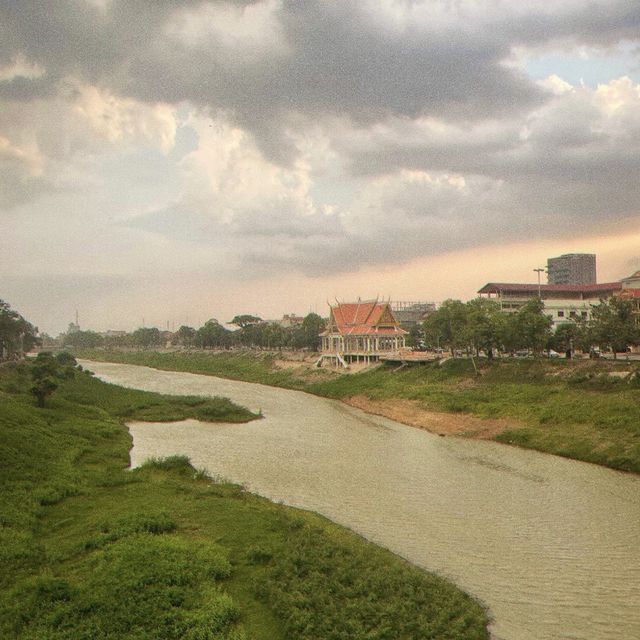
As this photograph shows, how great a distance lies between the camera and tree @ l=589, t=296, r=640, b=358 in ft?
150

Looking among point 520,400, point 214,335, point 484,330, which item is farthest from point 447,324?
point 214,335

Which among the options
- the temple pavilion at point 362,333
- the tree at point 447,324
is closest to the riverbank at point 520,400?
the tree at point 447,324

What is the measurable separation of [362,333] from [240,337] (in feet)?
173

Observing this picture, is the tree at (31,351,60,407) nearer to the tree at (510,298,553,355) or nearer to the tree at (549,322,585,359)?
the tree at (510,298,553,355)

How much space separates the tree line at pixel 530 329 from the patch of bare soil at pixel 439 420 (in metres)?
11.0

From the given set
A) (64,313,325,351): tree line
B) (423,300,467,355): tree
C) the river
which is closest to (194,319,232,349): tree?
(64,313,325,351): tree line

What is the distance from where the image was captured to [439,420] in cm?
4497

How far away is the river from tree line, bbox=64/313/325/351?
62.9m

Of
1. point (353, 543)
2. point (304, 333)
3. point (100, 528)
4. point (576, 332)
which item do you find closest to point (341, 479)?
point (353, 543)

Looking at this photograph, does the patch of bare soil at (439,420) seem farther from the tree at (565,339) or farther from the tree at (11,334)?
the tree at (11,334)

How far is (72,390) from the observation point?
54.5 m

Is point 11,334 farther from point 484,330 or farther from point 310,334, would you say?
point 484,330

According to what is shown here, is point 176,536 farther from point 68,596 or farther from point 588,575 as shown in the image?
point 588,575

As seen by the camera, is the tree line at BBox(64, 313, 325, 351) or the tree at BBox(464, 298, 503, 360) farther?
the tree line at BBox(64, 313, 325, 351)
